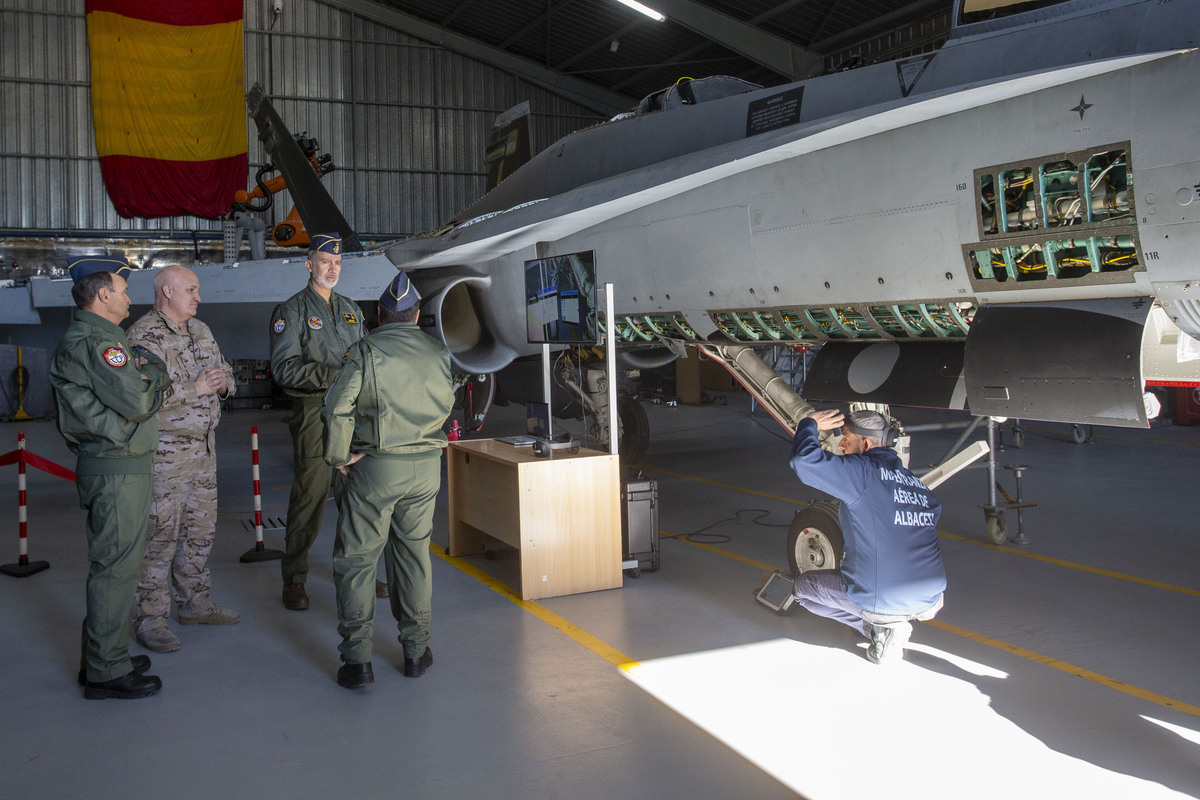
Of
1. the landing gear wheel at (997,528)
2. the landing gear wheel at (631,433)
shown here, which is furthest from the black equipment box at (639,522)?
the landing gear wheel at (631,433)

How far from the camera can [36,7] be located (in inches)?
944

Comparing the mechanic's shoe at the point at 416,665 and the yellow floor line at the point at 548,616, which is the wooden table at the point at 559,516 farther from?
the mechanic's shoe at the point at 416,665

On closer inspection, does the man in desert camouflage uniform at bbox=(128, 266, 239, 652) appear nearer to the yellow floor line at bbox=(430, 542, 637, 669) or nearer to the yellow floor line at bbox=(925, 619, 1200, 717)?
the yellow floor line at bbox=(430, 542, 637, 669)

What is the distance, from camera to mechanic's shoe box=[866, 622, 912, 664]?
4242mm

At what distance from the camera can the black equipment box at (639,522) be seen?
19.6 ft

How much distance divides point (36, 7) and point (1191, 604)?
29.3 meters

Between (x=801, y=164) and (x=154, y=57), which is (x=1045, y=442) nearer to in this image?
(x=801, y=164)

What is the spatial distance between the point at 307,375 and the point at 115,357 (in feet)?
4.26

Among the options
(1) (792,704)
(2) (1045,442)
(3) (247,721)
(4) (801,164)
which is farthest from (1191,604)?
(2) (1045,442)

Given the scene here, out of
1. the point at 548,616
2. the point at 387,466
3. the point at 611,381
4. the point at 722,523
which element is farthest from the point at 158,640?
the point at 722,523

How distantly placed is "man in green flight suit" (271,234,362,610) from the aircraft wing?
157cm

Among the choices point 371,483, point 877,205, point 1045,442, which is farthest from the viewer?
point 1045,442

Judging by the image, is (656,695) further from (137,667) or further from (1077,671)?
(137,667)

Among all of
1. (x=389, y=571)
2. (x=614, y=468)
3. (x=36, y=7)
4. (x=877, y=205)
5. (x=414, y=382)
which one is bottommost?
(x=389, y=571)
